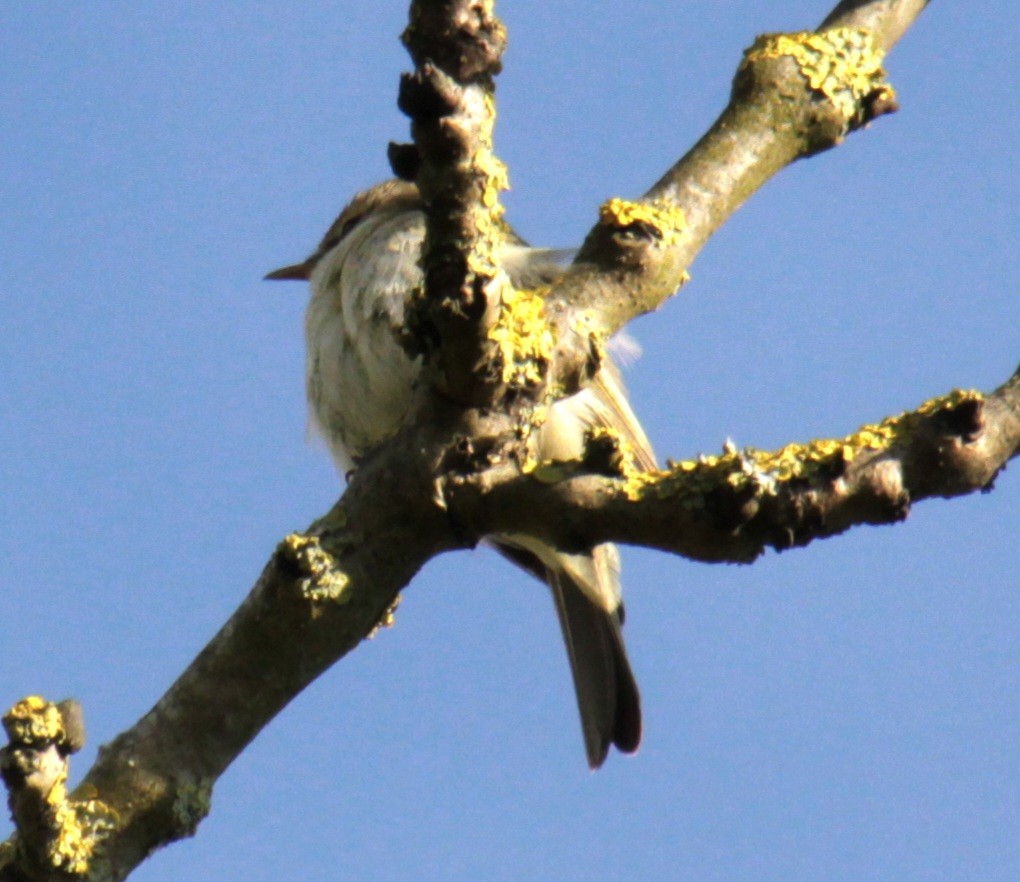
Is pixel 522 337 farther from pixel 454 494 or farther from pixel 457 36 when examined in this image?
pixel 457 36

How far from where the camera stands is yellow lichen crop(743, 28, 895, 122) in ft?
10.5

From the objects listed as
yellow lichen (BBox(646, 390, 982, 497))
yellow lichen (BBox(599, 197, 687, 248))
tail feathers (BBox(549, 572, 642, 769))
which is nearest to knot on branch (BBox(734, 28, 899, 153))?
yellow lichen (BBox(599, 197, 687, 248))

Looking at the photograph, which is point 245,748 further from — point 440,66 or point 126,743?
point 440,66

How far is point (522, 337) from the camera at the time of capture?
2561 mm

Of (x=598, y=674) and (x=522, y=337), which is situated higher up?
(x=598, y=674)

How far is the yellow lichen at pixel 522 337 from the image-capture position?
2.46m

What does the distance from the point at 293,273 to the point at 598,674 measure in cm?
212

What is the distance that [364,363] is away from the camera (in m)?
4.48

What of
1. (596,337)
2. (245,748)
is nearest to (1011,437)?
(596,337)

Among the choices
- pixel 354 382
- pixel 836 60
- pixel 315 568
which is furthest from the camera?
pixel 354 382

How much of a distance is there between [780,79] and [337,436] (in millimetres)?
2037

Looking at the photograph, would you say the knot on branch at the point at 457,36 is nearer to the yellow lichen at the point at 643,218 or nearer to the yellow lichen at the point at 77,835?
the yellow lichen at the point at 643,218

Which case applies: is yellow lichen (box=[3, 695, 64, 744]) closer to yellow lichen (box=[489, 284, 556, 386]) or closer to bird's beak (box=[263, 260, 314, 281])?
yellow lichen (box=[489, 284, 556, 386])

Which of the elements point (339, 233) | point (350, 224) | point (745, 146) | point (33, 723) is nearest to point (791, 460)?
point (745, 146)
